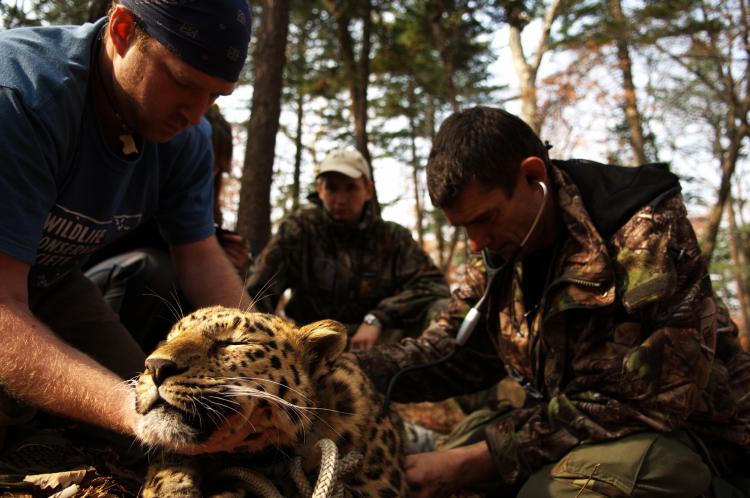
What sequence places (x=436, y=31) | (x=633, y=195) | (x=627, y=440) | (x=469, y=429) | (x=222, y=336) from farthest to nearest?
1. (x=436, y=31)
2. (x=469, y=429)
3. (x=633, y=195)
4. (x=627, y=440)
5. (x=222, y=336)

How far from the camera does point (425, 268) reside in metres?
7.42

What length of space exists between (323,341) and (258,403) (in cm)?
51

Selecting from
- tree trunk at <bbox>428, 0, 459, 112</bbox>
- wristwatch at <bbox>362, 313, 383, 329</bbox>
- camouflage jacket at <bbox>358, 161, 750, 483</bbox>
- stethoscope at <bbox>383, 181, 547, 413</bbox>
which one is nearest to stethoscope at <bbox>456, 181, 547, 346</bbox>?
stethoscope at <bbox>383, 181, 547, 413</bbox>

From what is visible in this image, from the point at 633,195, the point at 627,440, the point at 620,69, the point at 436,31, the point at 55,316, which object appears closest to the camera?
the point at 627,440

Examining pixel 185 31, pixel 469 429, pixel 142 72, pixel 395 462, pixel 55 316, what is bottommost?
pixel 469 429

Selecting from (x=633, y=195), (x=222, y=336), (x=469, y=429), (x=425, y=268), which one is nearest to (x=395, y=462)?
(x=222, y=336)

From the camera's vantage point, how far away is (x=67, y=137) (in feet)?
9.74

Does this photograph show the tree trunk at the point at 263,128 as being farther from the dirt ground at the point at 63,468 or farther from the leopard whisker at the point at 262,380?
Result: the leopard whisker at the point at 262,380

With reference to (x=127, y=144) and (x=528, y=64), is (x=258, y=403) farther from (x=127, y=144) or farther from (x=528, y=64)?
(x=528, y=64)

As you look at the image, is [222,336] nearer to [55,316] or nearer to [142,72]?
[142,72]

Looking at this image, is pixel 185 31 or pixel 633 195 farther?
pixel 633 195

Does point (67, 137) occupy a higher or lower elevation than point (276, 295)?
higher

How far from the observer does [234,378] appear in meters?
2.28

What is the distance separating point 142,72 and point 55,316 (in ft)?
5.79
